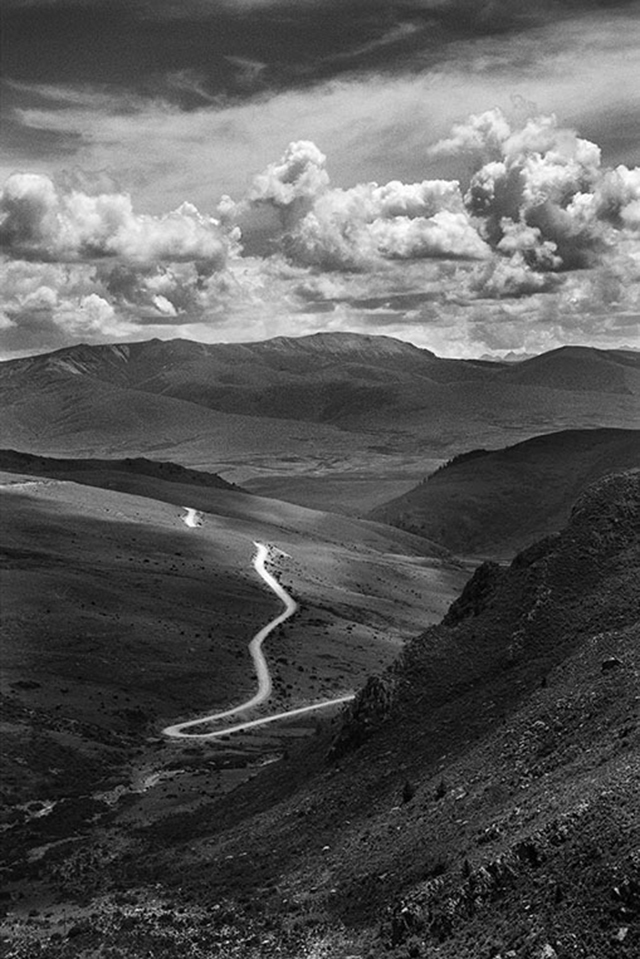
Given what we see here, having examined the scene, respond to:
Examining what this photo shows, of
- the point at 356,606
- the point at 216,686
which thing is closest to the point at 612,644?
the point at 216,686

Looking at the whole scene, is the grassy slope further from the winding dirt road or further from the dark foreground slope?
the dark foreground slope

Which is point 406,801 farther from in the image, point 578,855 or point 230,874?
point 578,855

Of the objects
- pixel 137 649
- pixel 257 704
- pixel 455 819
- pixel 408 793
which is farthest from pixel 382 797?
pixel 137 649

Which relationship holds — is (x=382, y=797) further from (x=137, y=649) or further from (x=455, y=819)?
(x=137, y=649)

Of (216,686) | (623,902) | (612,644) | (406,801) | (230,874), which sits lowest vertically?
(216,686)

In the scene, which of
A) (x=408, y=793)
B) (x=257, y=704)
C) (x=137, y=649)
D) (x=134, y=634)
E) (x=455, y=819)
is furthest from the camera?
(x=134, y=634)

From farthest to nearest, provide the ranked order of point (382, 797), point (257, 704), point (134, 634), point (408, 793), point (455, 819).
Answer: point (134, 634) < point (257, 704) < point (382, 797) < point (408, 793) < point (455, 819)

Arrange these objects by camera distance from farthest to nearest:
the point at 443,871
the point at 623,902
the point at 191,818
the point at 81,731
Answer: the point at 81,731 → the point at 191,818 → the point at 443,871 → the point at 623,902

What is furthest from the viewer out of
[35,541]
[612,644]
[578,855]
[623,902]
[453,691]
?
[35,541]
